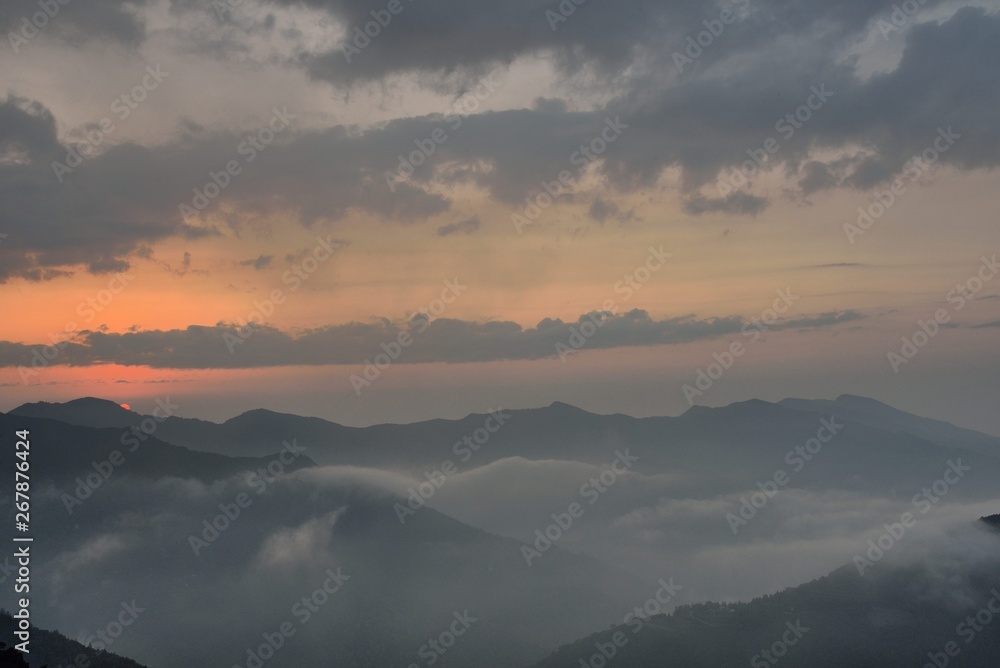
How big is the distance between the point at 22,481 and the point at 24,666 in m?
32.6

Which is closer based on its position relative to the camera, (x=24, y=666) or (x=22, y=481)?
(x=24, y=666)

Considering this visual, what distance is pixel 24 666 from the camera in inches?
5404

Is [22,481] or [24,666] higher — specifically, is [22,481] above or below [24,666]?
above

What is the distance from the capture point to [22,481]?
146 metres
